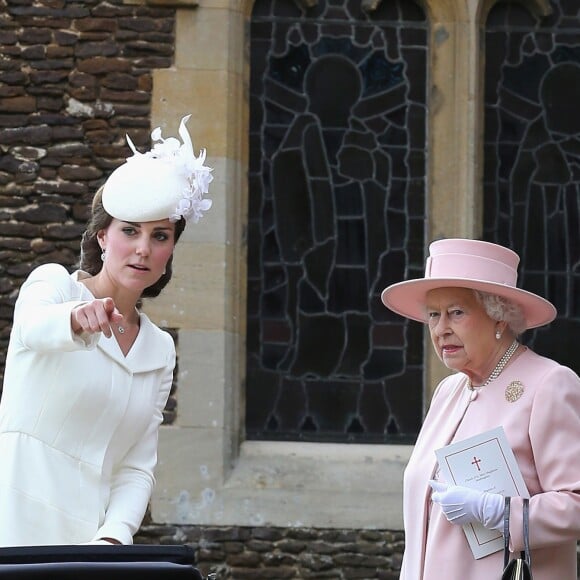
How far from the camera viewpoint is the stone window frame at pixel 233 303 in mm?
8750

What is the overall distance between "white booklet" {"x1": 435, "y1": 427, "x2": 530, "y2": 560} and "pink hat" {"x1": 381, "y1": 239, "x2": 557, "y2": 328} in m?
0.44

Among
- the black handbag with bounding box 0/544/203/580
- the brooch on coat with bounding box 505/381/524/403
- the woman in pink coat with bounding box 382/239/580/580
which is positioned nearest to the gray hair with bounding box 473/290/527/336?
the woman in pink coat with bounding box 382/239/580/580

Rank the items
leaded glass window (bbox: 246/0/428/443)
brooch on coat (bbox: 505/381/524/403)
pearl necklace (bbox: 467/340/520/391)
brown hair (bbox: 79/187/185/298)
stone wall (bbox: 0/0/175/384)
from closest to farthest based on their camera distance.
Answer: brown hair (bbox: 79/187/185/298), brooch on coat (bbox: 505/381/524/403), pearl necklace (bbox: 467/340/520/391), stone wall (bbox: 0/0/175/384), leaded glass window (bbox: 246/0/428/443)

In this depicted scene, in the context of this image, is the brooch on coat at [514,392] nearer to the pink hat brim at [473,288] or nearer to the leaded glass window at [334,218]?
the pink hat brim at [473,288]

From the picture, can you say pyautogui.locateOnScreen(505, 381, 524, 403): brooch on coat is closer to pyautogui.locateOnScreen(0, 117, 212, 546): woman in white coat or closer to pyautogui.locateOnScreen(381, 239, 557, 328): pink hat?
pyautogui.locateOnScreen(381, 239, 557, 328): pink hat

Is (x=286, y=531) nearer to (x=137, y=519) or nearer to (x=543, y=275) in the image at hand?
(x=543, y=275)

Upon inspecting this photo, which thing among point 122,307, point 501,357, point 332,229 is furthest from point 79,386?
point 332,229

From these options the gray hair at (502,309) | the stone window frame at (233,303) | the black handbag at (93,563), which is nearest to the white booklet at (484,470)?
the gray hair at (502,309)

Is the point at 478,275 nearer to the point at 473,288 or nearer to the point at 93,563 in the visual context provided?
the point at 473,288

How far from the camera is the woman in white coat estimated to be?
4.44m

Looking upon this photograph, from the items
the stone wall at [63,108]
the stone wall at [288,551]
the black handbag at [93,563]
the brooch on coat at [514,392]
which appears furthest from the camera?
the stone wall at [63,108]

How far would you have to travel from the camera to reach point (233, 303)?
897 cm

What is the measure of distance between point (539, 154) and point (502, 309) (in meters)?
4.43

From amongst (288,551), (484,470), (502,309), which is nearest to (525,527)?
(484,470)
